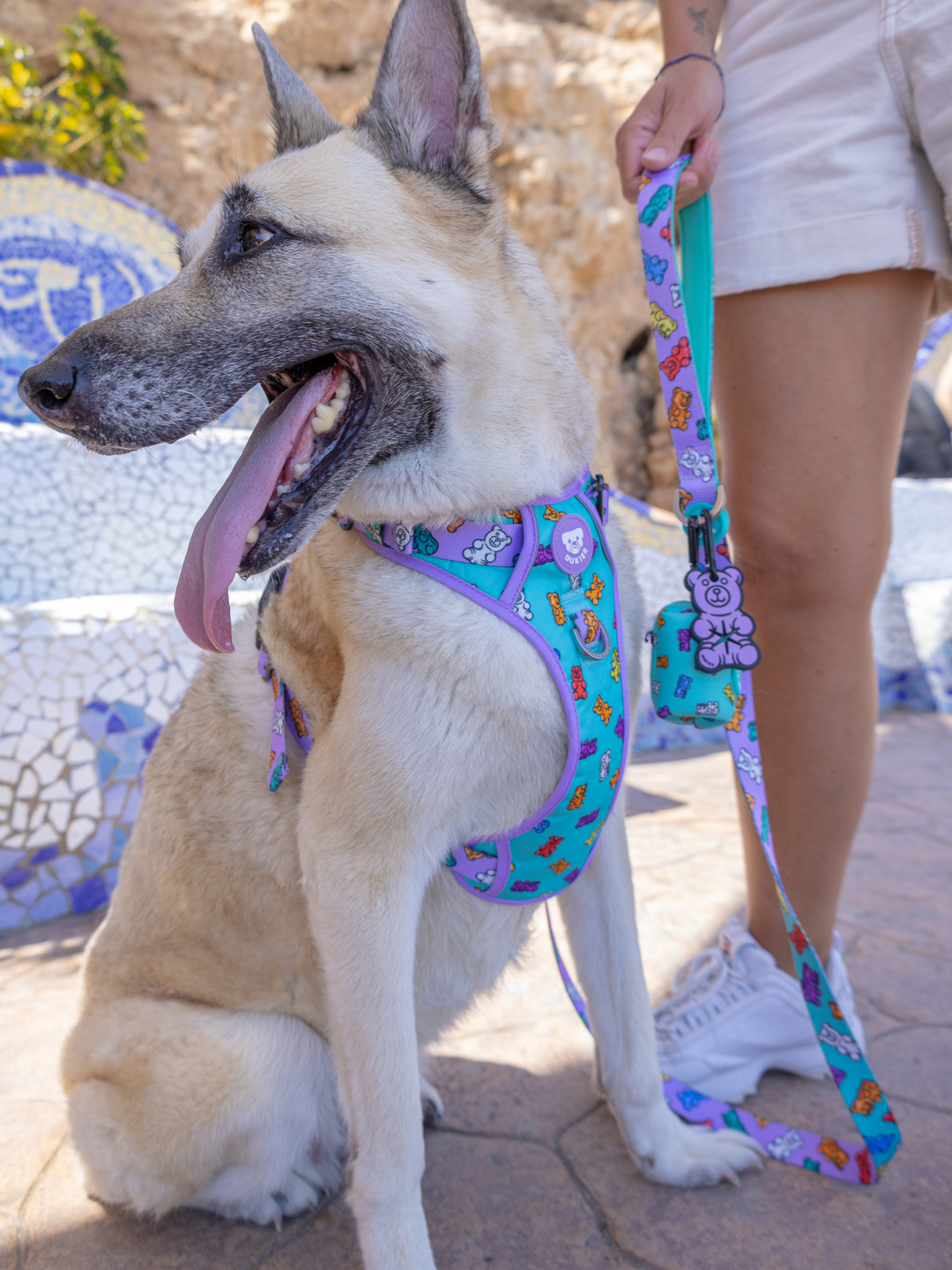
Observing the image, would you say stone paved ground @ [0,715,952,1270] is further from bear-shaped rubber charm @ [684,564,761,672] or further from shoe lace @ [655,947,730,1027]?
bear-shaped rubber charm @ [684,564,761,672]

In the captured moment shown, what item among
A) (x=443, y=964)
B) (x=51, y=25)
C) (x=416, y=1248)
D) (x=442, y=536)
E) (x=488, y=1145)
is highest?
(x=51, y=25)

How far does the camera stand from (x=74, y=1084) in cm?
152

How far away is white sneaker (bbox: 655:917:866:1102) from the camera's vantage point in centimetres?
176

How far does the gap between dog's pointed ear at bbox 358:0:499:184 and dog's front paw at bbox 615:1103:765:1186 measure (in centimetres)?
177

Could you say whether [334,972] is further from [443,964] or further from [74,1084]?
[74,1084]

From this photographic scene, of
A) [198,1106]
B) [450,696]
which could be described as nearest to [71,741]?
[198,1106]

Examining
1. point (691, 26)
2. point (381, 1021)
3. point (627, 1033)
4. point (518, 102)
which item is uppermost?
point (518, 102)

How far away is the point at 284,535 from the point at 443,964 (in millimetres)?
801

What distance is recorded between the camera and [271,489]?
120 centimetres

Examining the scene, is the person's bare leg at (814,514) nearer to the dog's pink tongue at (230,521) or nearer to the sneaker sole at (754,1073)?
the sneaker sole at (754,1073)

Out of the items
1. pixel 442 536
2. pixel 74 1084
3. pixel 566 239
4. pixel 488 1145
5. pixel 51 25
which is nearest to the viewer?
pixel 442 536

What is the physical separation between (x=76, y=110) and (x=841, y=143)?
6.54 metres

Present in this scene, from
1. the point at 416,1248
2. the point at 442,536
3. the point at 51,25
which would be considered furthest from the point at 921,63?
the point at 51,25

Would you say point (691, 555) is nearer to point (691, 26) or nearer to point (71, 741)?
point (691, 26)
